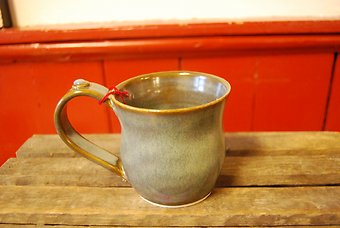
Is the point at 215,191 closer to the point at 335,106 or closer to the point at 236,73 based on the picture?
the point at 236,73

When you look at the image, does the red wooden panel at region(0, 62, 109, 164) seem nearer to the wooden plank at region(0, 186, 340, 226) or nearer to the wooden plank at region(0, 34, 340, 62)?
the wooden plank at region(0, 34, 340, 62)

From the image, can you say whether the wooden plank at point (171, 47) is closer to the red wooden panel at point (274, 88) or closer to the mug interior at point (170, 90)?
the red wooden panel at point (274, 88)

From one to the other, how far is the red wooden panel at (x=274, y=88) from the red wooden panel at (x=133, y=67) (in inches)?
1.7

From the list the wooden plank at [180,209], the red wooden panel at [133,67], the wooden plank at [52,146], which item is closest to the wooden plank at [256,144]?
the wooden plank at [52,146]

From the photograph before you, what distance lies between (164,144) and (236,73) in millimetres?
496

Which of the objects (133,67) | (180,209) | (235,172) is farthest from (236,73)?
(180,209)

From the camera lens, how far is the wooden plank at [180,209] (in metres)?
0.42

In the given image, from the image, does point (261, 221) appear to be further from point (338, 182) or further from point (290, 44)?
point (290, 44)

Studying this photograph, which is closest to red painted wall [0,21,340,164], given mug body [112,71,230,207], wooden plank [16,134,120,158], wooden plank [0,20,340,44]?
wooden plank [0,20,340,44]

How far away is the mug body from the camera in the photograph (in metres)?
0.39

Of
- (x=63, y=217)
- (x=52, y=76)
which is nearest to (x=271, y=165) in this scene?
(x=63, y=217)

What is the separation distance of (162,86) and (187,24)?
0.32 metres

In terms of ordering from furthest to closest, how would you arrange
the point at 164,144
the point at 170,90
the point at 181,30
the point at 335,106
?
1. the point at 335,106
2. the point at 181,30
3. the point at 170,90
4. the point at 164,144

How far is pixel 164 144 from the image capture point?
40 cm
